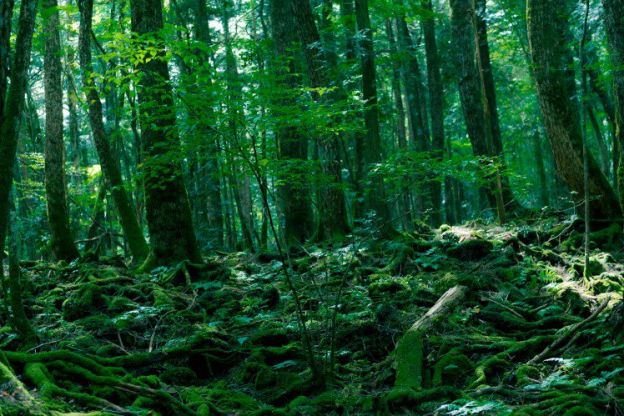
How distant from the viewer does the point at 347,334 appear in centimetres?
822

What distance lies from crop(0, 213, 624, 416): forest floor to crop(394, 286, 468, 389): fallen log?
0.11ft

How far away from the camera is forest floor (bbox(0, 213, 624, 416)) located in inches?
218

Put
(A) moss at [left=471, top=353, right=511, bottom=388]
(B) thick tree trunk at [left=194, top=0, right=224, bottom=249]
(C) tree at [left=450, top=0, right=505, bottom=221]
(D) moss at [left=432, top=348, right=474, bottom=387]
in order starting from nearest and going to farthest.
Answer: (A) moss at [left=471, top=353, right=511, bottom=388], (D) moss at [left=432, top=348, right=474, bottom=387], (C) tree at [left=450, top=0, right=505, bottom=221], (B) thick tree trunk at [left=194, top=0, right=224, bottom=249]

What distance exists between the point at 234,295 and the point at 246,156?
153 inches

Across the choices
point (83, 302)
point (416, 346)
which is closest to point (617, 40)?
point (416, 346)

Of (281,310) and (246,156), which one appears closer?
(246,156)

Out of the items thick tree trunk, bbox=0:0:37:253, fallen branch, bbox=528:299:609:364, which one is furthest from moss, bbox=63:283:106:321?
fallen branch, bbox=528:299:609:364

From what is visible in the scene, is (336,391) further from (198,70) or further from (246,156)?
(198,70)

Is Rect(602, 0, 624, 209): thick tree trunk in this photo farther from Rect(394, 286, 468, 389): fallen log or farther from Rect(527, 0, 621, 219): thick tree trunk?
Rect(394, 286, 468, 389): fallen log

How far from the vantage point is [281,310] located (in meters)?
9.51

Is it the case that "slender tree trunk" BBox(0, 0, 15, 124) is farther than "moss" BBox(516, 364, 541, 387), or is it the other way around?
"moss" BBox(516, 364, 541, 387)

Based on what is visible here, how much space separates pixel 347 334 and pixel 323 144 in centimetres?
466

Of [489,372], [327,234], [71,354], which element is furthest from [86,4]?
[489,372]

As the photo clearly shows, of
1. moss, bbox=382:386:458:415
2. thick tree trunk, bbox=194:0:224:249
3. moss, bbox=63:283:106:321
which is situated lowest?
moss, bbox=382:386:458:415
